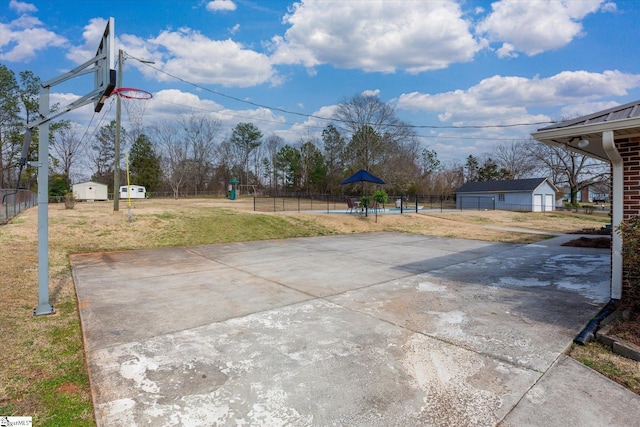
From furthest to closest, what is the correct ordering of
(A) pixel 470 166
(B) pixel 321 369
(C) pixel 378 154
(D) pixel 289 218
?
1. (A) pixel 470 166
2. (C) pixel 378 154
3. (D) pixel 289 218
4. (B) pixel 321 369

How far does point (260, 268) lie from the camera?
718 cm

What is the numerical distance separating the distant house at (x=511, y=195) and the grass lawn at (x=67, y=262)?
21.0 metres

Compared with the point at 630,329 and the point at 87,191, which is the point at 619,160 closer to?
the point at 630,329

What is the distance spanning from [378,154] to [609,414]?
38.6 metres

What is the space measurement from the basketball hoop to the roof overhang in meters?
12.8

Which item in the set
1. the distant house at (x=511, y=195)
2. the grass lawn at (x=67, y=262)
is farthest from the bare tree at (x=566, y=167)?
the grass lawn at (x=67, y=262)

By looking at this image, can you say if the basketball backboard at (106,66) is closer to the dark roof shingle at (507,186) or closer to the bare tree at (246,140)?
the dark roof shingle at (507,186)

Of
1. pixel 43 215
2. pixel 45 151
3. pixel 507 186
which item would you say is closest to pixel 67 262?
pixel 43 215

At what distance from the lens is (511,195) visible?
35594mm

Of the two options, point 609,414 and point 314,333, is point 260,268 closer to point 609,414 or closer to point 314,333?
point 314,333

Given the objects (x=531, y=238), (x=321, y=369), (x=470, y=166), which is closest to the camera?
(x=321, y=369)

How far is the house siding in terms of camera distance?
4.23 meters

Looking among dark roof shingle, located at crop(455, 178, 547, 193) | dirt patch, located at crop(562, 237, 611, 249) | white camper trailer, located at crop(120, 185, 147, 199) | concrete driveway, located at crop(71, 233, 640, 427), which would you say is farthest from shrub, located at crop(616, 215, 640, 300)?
white camper trailer, located at crop(120, 185, 147, 199)

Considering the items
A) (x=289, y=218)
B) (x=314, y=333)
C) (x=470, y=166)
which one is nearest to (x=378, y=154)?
(x=470, y=166)
